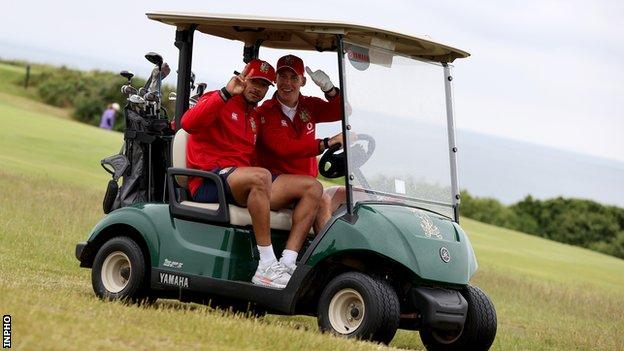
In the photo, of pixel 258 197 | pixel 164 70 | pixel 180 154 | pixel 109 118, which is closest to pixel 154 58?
pixel 164 70

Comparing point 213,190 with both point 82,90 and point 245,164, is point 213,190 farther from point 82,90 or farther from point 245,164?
Answer: point 82,90

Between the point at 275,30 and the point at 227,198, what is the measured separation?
4.85 ft

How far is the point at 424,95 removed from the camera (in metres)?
8.83

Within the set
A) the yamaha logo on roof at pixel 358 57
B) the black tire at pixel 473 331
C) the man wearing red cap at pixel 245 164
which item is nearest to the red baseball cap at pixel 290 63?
the man wearing red cap at pixel 245 164

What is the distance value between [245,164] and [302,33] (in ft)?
3.42

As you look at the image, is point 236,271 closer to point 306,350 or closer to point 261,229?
point 261,229

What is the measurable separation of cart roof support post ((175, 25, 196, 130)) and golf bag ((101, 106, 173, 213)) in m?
0.39

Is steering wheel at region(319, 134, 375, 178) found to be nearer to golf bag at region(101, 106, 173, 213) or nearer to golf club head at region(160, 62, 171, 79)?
golf bag at region(101, 106, 173, 213)

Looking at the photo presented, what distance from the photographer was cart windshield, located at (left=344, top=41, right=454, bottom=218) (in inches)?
328

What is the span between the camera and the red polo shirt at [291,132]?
28.2 ft

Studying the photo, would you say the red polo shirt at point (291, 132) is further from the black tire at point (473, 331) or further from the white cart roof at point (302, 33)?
the black tire at point (473, 331)

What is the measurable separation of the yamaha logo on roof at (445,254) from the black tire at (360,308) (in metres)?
0.40

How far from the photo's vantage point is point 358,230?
26.3ft

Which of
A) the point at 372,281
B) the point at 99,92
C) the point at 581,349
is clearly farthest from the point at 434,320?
Result: the point at 99,92
